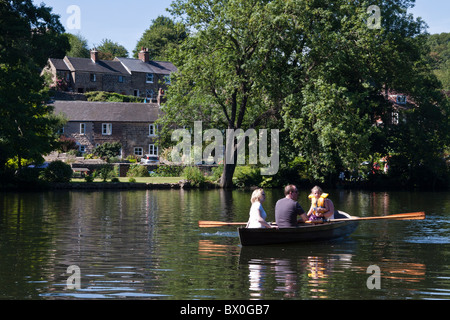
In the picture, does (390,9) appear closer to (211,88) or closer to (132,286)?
(211,88)

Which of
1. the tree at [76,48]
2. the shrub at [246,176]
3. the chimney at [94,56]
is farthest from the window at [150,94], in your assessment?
the shrub at [246,176]

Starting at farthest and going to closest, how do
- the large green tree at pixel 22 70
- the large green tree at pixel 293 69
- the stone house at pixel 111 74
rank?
the stone house at pixel 111 74 < the large green tree at pixel 293 69 < the large green tree at pixel 22 70

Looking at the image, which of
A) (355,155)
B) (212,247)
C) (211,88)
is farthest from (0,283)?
(211,88)

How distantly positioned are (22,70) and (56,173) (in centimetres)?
832

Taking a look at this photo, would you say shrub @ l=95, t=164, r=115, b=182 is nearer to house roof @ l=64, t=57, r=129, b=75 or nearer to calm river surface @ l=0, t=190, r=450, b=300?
calm river surface @ l=0, t=190, r=450, b=300

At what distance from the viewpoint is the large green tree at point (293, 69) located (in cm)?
4334

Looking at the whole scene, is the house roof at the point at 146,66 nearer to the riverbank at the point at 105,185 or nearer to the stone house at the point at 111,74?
the stone house at the point at 111,74

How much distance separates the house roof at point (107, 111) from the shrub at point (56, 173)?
31542mm

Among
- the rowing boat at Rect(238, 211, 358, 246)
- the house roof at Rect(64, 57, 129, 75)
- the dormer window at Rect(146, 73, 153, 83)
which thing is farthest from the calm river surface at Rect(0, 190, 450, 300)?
the dormer window at Rect(146, 73, 153, 83)

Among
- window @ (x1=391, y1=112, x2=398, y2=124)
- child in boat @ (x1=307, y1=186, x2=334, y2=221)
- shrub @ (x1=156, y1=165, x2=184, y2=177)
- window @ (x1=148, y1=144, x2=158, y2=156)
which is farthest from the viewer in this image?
window @ (x1=148, y1=144, x2=158, y2=156)

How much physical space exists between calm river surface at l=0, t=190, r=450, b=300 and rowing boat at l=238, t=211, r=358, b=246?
10.4 inches

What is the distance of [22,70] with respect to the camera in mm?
43781

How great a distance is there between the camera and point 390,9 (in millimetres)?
52688

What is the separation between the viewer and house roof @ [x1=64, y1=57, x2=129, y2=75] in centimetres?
10056
